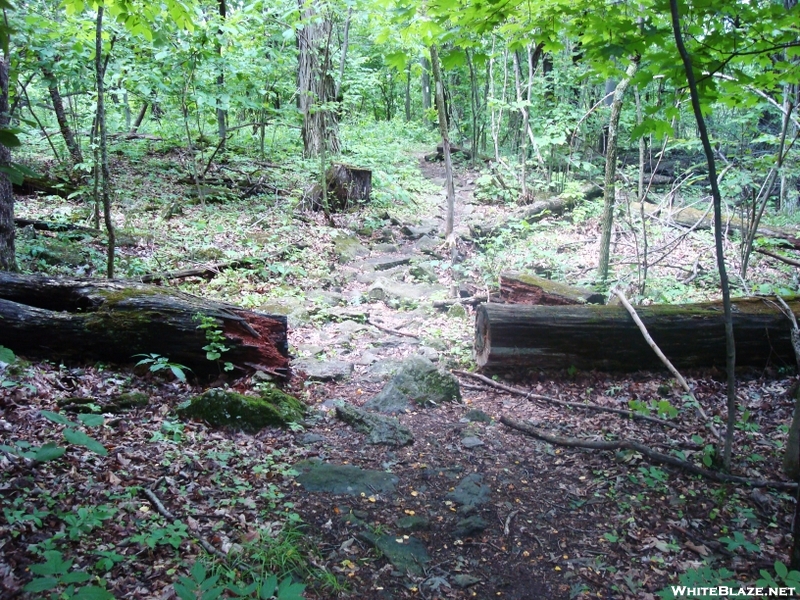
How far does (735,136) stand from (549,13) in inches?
507

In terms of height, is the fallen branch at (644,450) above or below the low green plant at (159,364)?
below

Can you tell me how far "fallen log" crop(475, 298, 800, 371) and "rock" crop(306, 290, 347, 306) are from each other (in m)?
3.18

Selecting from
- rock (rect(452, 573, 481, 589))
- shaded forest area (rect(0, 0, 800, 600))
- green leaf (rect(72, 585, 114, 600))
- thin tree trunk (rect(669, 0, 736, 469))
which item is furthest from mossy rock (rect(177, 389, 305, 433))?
thin tree trunk (rect(669, 0, 736, 469))

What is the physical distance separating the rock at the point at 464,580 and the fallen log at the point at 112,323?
114 inches

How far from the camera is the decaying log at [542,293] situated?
7008 millimetres

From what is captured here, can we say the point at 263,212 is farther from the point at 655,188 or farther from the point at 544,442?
the point at 655,188

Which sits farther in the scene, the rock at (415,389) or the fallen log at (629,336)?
the fallen log at (629,336)

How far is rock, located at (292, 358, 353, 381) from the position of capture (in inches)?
233

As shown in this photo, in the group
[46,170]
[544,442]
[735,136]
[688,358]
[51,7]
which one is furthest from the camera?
[735,136]

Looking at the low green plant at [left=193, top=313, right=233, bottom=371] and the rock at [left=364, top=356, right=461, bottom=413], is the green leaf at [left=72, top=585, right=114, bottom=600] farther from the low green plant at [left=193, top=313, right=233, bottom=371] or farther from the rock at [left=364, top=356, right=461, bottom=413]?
the rock at [left=364, top=356, right=461, bottom=413]

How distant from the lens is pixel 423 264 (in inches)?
402

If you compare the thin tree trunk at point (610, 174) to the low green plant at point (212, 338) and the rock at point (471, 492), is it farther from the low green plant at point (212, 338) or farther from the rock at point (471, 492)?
the low green plant at point (212, 338)

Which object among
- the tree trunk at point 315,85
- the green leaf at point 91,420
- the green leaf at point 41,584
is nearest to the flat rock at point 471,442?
the green leaf at point 91,420

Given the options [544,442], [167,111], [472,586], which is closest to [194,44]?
[167,111]
